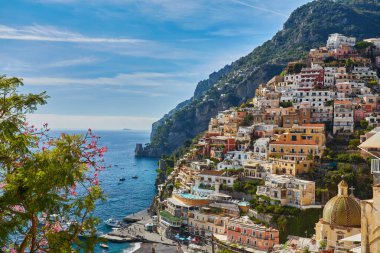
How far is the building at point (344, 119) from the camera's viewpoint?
6988 cm

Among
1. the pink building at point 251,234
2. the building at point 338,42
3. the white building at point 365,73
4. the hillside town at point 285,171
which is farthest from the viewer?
the building at point 338,42

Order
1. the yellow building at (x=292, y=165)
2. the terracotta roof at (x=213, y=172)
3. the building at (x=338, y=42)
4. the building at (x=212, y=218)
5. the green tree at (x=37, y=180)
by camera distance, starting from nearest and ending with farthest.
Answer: the green tree at (x=37, y=180)
the building at (x=212, y=218)
the yellow building at (x=292, y=165)
the terracotta roof at (x=213, y=172)
the building at (x=338, y=42)

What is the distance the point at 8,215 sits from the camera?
920 centimetres

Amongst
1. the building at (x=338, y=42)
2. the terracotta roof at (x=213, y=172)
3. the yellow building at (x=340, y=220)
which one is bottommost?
the yellow building at (x=340, y=220)

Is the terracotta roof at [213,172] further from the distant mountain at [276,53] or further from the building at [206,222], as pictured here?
the distant mountain at [276,53]

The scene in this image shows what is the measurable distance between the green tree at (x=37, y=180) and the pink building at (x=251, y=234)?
41.1 meters

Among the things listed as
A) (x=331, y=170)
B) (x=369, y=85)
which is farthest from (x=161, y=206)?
(x=369, y=85)

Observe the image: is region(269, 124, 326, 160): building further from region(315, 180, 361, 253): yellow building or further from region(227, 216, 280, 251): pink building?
region(315, 180, 361, 253): yellow building

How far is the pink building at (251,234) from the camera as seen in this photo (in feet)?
161

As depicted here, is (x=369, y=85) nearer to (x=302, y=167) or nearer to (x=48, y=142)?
(x=302, y=167)

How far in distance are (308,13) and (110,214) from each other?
129653 millimetres

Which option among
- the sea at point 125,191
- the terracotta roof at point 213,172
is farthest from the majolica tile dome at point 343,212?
the terracotta roof at point 213,172

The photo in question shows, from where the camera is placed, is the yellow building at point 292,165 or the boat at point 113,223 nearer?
the yellow building at point 292,165

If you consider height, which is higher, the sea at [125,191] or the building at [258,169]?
the building at [258,169]
